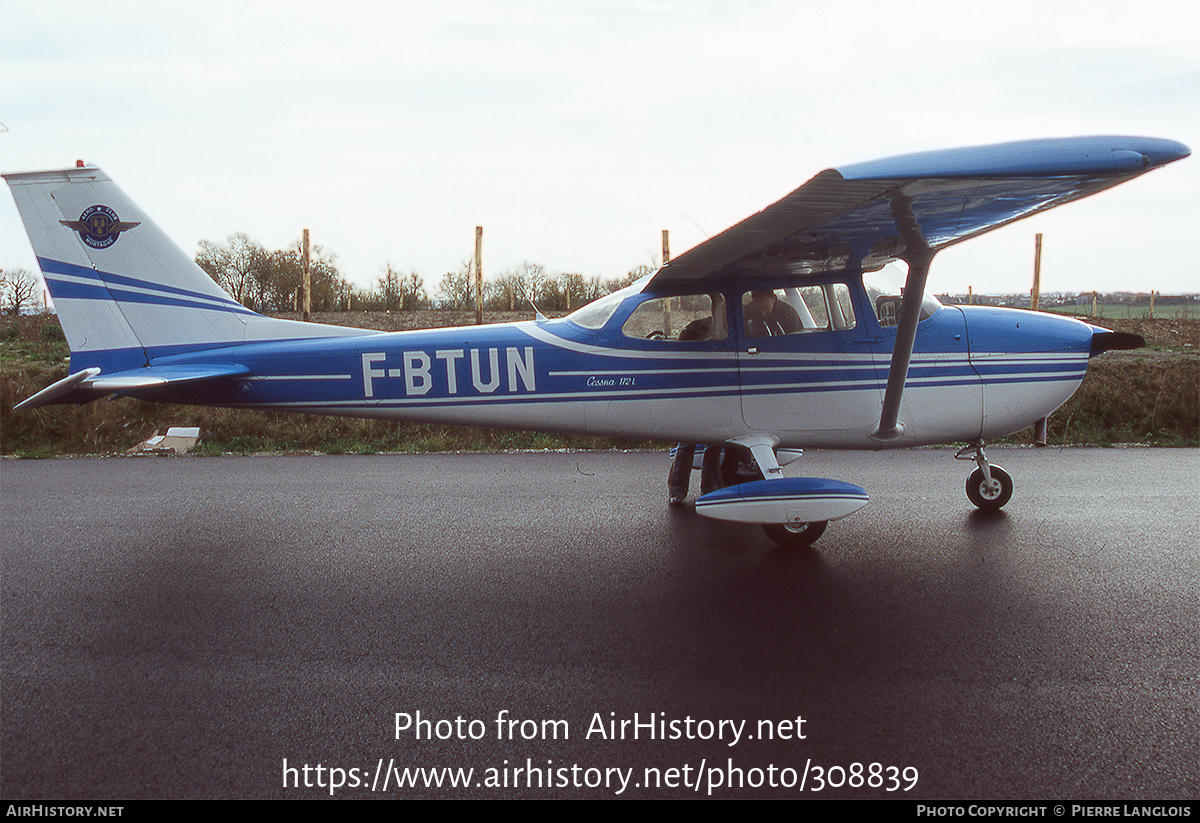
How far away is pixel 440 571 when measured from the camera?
438 centimetres

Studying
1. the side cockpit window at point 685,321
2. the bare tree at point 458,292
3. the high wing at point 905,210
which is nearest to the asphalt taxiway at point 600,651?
the side cockpit window at point 685,321

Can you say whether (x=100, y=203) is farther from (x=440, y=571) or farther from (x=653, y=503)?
(x=653, y=503)

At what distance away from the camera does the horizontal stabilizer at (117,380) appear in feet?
14.9

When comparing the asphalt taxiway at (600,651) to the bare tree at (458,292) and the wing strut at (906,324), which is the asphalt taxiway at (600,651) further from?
the bare tree at (458,292)

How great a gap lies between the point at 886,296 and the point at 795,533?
1.74 meters

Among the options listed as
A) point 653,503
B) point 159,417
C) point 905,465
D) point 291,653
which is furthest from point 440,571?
point 159,417

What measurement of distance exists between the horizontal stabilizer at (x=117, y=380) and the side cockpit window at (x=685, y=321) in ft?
8.88

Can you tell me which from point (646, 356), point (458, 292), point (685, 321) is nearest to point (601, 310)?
point (646, 356)

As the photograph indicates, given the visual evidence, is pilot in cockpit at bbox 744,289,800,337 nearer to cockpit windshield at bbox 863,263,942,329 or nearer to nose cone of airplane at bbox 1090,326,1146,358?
cockpit windshield at bbox 863,263,942,329

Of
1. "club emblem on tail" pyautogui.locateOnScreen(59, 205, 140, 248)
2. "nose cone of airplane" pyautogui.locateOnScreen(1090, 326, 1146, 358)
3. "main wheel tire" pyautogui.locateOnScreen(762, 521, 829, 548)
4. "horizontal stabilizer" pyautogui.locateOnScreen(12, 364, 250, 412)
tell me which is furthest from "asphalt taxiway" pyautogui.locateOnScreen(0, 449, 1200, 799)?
"club emblem on tail" pyautogui.locateOnScreen(59, 205, 140, 248)

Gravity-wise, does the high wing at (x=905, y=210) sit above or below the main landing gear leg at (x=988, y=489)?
above

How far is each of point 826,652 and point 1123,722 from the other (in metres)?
1.03

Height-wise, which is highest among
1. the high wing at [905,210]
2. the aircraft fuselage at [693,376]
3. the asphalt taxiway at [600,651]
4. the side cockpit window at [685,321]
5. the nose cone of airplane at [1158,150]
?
the nose cone of airplane at [1158,150]

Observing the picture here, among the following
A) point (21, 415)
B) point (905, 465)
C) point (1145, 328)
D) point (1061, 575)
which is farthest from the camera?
point (1145, 328)
